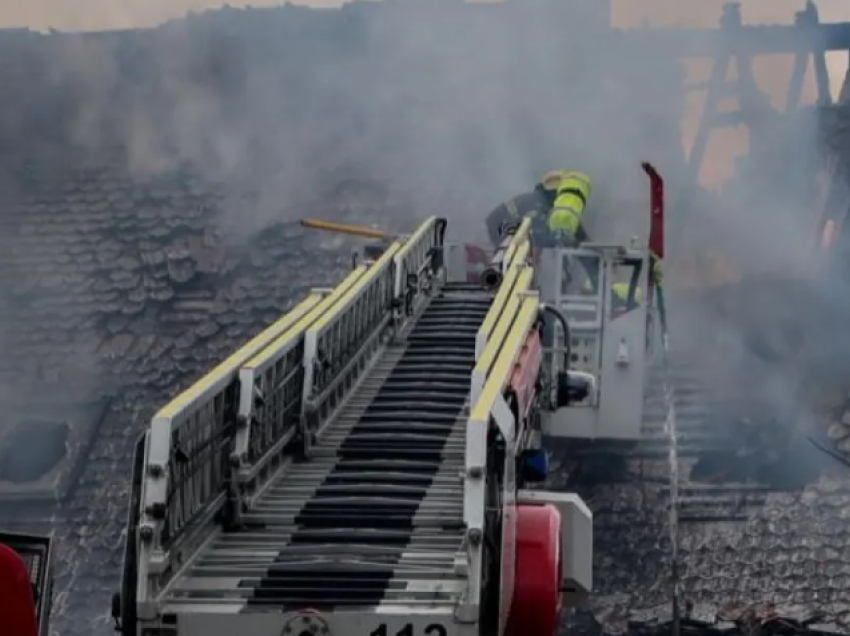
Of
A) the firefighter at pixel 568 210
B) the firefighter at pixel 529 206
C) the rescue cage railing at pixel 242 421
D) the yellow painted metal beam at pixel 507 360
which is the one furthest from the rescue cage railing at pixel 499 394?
the firefighter at pixel 529 206

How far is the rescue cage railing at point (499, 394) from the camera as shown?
6203mm

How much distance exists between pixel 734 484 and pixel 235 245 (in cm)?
636

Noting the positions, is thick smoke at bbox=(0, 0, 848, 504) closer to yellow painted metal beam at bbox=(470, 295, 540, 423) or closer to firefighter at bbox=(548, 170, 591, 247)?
firefighter at bbox=(548, 170, 591, 247)

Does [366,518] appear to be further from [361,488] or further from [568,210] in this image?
[568,210]

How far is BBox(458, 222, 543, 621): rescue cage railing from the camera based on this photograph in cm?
620

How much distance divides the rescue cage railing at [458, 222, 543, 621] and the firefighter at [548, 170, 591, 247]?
2.05 m

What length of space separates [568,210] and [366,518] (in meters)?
5.38

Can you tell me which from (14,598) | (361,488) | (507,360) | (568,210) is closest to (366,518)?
(361,488)

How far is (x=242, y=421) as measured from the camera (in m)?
7.02

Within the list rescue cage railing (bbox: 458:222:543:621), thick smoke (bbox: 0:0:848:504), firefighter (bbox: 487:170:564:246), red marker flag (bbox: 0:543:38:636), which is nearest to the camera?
red marker flag (bbox: 0:543:38:636)

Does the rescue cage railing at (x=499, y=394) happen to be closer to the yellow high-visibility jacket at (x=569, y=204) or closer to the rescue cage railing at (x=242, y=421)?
the rescue cage railing at (x=242, y=421)

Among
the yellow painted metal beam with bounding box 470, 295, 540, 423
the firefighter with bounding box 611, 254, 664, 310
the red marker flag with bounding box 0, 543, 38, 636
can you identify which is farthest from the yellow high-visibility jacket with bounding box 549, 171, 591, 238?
the red marker flag with bounding box 0, 543, 38, 636

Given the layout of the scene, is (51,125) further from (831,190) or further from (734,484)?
(734,484)

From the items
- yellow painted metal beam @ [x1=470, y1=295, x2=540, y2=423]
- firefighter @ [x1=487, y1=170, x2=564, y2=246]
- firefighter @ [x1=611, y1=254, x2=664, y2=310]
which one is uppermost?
firefighter @ [x1=487, y1=170, x2=564, y2=246]
